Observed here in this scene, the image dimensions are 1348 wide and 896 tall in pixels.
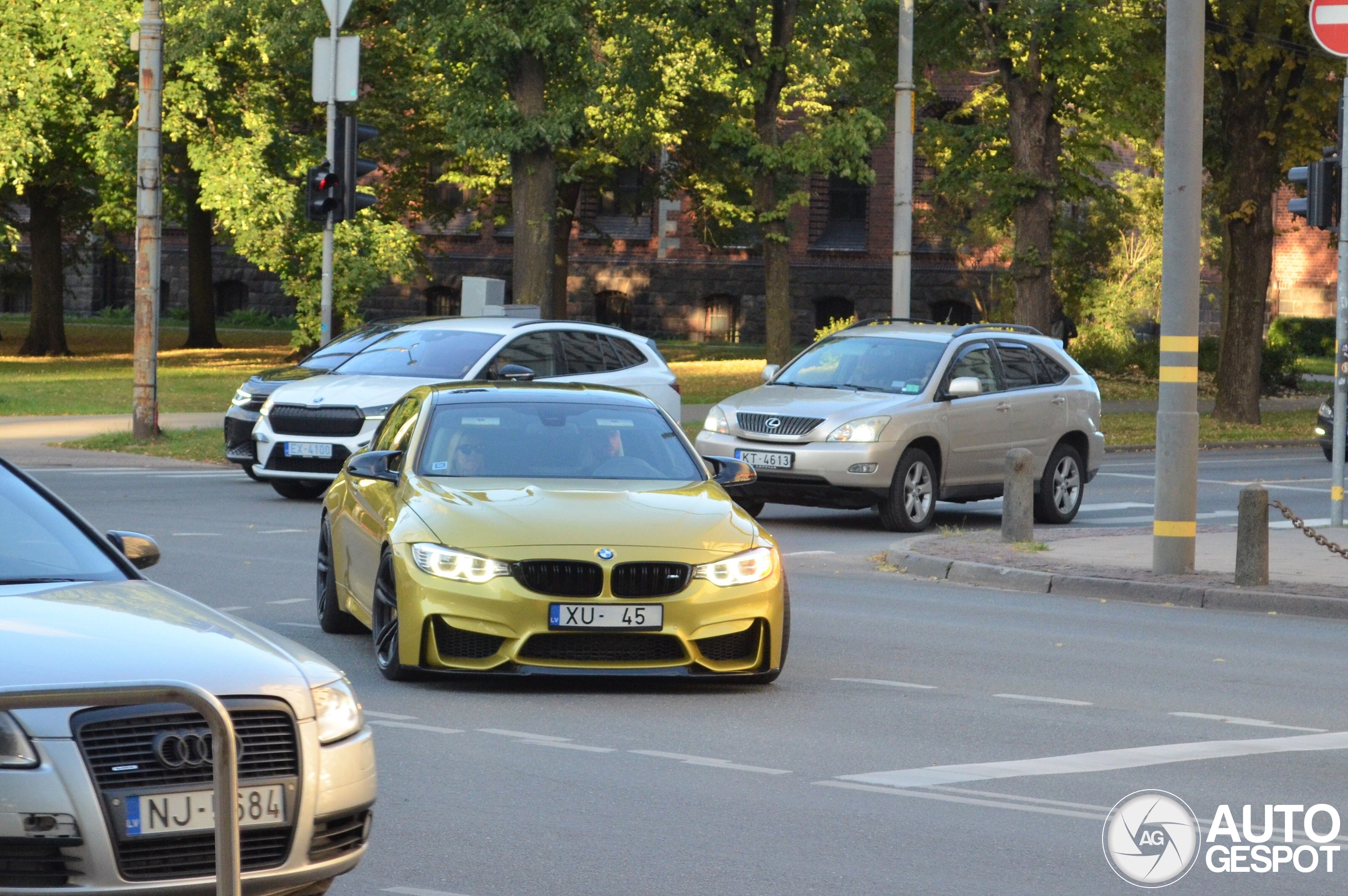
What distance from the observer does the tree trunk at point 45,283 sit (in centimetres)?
4609

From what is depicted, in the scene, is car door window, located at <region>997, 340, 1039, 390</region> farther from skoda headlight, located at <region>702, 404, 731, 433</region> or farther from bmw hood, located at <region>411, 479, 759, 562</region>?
bmw hood, located at <region>411, 479, 759, 562</region>

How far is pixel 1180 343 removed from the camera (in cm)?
1416

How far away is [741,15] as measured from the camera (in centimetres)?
3416

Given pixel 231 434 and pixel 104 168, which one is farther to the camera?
pixel 104 168

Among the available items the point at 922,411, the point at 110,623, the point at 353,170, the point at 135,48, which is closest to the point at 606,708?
the point at 110,623

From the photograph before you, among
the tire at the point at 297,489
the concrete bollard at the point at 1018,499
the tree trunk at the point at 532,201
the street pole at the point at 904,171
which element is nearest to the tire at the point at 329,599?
the concrete bollard at the point at 1018,499

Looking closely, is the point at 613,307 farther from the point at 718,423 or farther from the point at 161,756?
the point at 161,756

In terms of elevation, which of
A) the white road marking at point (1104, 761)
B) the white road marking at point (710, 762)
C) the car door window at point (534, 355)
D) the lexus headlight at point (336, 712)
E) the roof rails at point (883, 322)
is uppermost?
the roof rails at point (883, 322)

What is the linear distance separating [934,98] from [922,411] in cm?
1992

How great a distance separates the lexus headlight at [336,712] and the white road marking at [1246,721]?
5.08 m

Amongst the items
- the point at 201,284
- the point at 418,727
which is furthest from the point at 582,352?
the point at 201,284

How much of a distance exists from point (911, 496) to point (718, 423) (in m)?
1.87

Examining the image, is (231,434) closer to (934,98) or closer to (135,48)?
(135,48)

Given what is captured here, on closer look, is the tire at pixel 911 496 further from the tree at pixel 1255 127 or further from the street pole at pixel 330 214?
the tree at pixel 1255 127
